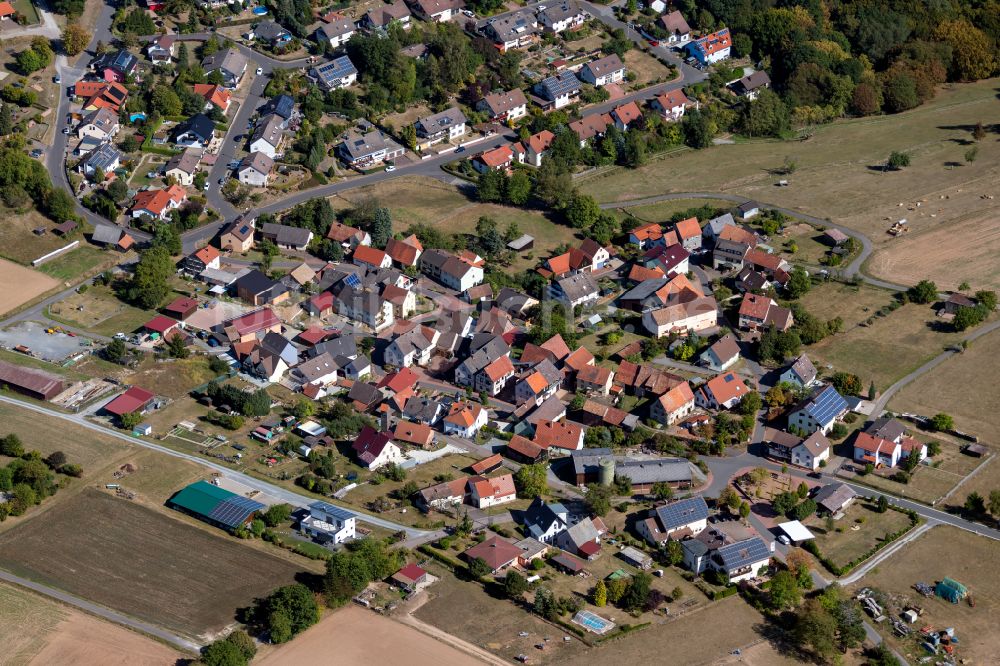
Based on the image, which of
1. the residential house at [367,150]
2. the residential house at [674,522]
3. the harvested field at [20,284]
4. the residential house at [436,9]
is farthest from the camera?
the residential house at [436,9]

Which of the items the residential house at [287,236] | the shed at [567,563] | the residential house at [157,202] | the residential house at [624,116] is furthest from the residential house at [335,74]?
the shed at [567,563]

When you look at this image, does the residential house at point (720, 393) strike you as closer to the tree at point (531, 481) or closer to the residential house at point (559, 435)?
the residential house at point (559, 435)

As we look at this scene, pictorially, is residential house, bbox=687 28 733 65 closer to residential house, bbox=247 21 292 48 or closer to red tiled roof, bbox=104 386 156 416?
residential house, bbox=247 21 292 48

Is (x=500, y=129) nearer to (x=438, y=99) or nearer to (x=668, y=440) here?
(x=438, y=99)

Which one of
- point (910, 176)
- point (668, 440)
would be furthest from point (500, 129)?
point (668, 440)

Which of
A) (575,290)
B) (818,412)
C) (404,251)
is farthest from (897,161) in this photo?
(404,251)

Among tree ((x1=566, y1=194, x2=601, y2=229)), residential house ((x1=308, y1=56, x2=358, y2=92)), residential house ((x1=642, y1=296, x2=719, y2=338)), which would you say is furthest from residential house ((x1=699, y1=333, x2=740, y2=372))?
residential house ((x1=308, y1=56, x2=358, y2=92))
